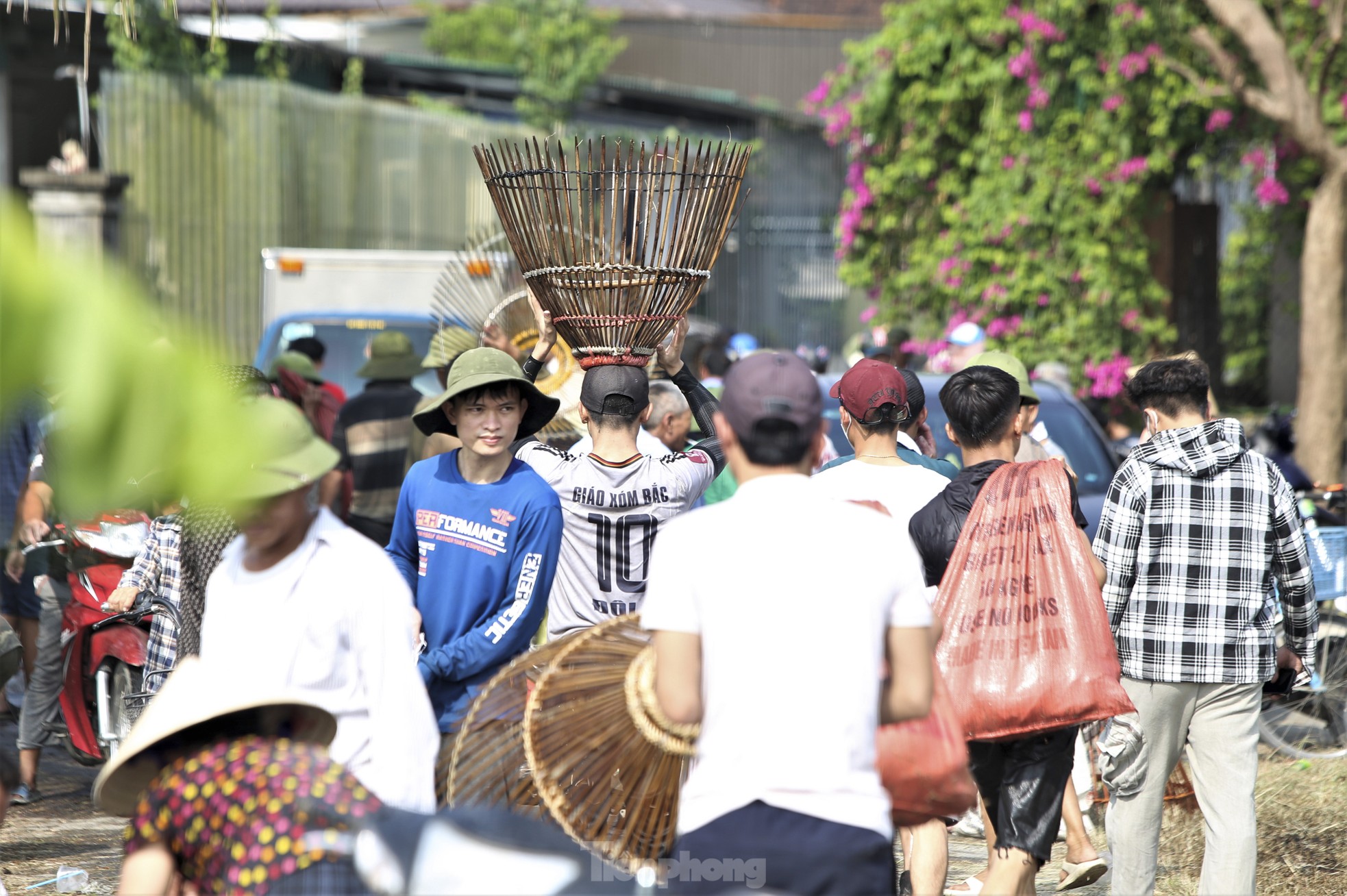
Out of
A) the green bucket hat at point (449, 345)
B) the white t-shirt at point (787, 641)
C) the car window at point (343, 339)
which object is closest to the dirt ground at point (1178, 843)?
the green bucket hat at point (449, 345)

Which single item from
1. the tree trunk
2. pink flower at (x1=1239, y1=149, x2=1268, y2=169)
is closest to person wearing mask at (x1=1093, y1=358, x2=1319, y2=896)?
the tree trunk

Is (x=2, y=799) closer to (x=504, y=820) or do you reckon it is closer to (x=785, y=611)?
(x=504, y=820)

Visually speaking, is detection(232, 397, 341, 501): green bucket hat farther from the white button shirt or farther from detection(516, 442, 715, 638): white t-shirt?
detection(516, 442, 715, 638): white t-shirt

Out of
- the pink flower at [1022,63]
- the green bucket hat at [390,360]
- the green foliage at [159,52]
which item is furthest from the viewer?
the green foliage at [159,52]

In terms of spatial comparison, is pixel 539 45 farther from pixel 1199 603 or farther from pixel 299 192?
pixel 1199 603

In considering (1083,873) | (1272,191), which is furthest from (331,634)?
(1272,191)

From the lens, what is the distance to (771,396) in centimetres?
285

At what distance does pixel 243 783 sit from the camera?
283 cm

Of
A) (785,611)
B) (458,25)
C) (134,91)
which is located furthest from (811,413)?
(458,25)

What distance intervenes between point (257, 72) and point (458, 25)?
6789 mm

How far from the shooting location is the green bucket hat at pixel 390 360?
324 inches

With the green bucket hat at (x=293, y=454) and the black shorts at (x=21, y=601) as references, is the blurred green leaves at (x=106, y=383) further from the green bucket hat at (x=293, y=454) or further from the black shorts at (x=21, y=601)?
the black shorts at (x=21, y=601)

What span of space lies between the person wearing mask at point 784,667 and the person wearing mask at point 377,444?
198 inches

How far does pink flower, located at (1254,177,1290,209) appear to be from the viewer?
13508 mm
